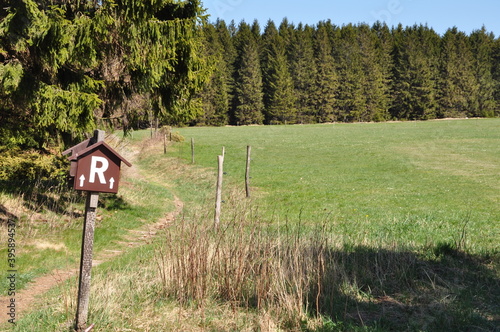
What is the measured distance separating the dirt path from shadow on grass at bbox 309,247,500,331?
3.91 meters

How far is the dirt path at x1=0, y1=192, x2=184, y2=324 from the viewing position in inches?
273

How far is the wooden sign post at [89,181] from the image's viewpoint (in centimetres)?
526

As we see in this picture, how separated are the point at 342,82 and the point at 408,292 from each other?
77.3 m

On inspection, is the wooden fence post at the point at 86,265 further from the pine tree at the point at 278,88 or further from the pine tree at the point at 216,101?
the pine tree at the point at 278,88

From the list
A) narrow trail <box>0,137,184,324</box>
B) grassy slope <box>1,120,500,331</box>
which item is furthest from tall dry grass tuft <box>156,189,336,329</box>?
narrow trail <box>0,137,184,324</box>

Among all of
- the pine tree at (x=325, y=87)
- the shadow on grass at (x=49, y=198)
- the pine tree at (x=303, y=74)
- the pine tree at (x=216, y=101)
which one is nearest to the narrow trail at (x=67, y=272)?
the shadow on grass at (x=49, y=198)

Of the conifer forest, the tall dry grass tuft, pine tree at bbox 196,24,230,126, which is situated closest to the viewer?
the tall dry grass tuft

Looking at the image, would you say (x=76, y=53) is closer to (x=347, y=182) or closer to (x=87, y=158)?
(x=87, y=158)

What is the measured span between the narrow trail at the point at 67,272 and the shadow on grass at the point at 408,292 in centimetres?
391

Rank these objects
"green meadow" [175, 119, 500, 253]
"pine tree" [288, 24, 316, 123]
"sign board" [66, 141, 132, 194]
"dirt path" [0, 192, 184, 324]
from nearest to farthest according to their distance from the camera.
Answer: "sign board" [66, 141, 132, 194], "dirt path" [0, 192, 184, 324], "green meadow" [175, 119, 500, 253], "pine tree" [288, 24, 316, 123]

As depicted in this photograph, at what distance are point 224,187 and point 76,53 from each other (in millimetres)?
12719

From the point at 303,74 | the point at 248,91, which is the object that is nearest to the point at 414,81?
the point at 303,74

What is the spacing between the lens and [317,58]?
84000mm

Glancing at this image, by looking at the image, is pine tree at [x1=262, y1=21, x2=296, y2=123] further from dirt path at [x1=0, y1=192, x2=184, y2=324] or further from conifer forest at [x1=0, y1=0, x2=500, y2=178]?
dirt path at [x1=0, y1=192, x2=184, y2=324]
